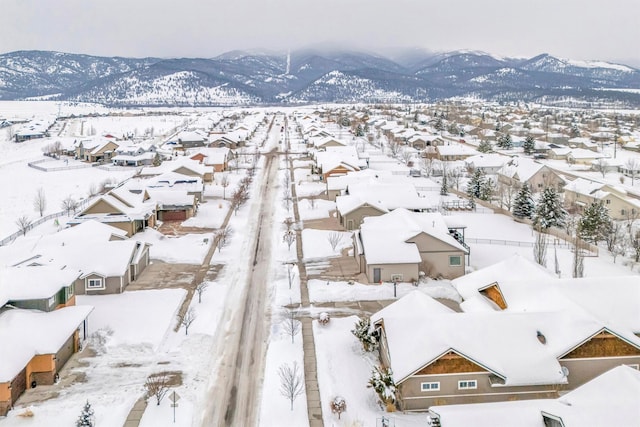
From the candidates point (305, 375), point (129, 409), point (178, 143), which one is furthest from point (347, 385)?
point (178, 143)

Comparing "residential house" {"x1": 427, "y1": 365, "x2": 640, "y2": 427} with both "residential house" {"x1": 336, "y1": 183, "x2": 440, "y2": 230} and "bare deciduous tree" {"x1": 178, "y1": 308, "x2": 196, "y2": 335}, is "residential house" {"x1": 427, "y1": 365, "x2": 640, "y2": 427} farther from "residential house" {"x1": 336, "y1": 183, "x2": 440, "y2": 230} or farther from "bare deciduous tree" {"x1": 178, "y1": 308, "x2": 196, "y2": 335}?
"residential house" {"x1": 336, "y1": 183, "x2": 440, "y2": 230}

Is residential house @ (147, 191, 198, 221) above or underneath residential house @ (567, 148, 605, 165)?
underneath

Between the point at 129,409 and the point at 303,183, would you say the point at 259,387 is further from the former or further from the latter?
the point at 303,183

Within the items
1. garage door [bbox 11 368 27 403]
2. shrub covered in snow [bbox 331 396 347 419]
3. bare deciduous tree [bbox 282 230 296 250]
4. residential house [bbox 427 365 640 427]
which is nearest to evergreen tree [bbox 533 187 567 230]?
bare deciduous tree [bbox 282 230 296 250]

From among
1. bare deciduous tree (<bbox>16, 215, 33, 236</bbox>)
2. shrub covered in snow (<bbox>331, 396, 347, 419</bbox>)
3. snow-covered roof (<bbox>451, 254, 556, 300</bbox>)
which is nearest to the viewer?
shrub covered in snow (<bbox>331, 396, 347, 419</bbox>)

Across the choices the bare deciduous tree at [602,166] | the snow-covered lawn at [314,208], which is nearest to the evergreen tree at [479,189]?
the snow-covered lawn at [314,208]
